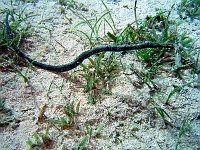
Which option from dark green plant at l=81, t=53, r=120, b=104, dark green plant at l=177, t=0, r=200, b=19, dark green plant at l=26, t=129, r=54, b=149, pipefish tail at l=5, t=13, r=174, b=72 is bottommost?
dark green plant at l=26, t=129, r=54, b=149

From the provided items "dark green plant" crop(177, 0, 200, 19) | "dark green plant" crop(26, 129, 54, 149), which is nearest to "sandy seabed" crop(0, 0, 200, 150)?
"dark green plant" crop(26, 129, 54, 149)

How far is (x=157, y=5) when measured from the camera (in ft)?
11.6

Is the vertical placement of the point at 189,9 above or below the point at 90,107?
above

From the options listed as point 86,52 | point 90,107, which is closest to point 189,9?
point 86,52

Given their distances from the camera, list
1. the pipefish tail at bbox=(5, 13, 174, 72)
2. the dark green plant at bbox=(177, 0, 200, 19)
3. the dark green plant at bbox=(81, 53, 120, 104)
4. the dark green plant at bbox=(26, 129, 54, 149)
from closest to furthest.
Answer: the dark green plant at bbox=(26, 129, 54, 149), the dark green plant at bbox=(81, 53, 120, 104), the pipefish tail at bbox=(5, 13, 174, 72), the dark green plant at bbox=(177, 0, 200, 19)

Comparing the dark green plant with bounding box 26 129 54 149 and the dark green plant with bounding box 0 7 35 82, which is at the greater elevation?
the dark green plant with bounding box 0 7 35 82

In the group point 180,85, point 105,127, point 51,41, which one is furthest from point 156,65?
point 51,41

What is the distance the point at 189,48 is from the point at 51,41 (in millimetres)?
1964

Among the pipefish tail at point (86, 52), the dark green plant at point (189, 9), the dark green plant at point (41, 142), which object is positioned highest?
the dark green plant at point (189, 9)

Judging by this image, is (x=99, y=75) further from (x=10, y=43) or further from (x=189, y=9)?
(x=189, y=9)

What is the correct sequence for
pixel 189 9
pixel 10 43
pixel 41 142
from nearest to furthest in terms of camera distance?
pixel 41 142
pixel 10 43
pixel 189 9

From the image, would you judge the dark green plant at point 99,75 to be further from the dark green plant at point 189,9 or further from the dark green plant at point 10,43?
the dark green plant at point 189,9


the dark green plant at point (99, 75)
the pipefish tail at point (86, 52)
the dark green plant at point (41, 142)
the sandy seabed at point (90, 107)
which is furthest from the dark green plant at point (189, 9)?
the dark green plant at point (41, 142)

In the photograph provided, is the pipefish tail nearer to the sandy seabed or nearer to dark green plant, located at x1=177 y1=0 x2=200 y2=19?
the sandy seabed
